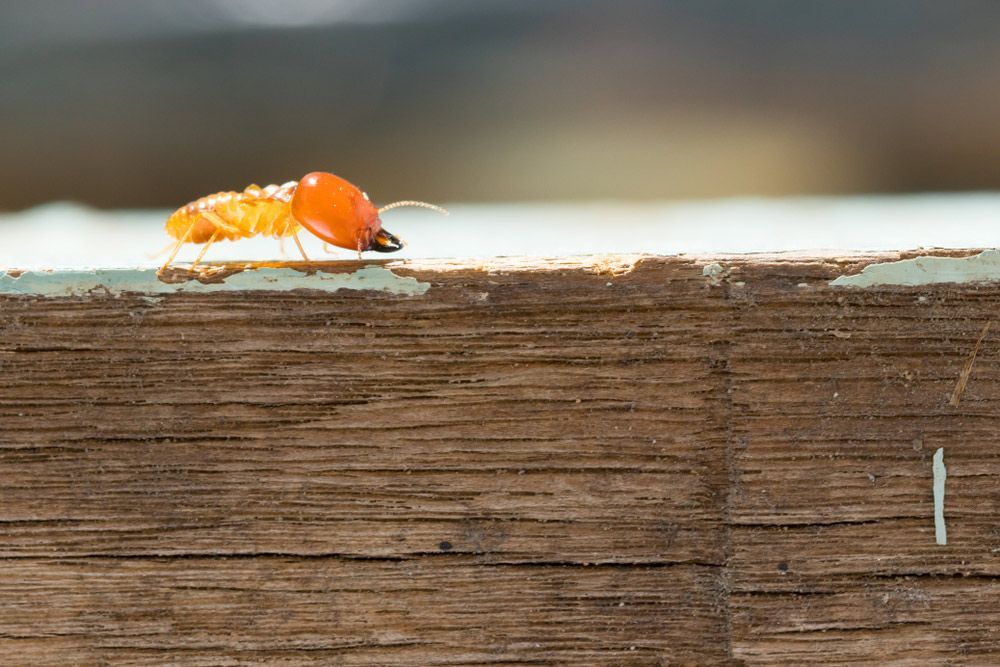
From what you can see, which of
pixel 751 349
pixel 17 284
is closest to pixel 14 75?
pixel 17 284

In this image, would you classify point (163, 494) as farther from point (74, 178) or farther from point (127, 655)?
point (74, 178)

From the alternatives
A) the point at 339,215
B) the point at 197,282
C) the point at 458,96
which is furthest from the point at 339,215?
the point at 458,96

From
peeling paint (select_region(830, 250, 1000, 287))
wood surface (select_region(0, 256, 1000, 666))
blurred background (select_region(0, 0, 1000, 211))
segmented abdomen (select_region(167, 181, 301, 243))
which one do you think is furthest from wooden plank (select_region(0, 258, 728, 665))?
blurred background (select_region(0, 0, 1000, 211))

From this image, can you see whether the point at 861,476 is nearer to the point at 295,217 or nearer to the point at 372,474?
the point at 372,474

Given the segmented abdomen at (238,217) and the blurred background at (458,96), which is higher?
the blurred background at (458,96)

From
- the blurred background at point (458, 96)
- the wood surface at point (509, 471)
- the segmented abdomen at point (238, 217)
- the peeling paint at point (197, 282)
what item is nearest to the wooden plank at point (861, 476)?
the wood surface at point (509, 471)

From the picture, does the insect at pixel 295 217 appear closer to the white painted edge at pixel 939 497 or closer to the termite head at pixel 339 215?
the termite head at pixel 339 215

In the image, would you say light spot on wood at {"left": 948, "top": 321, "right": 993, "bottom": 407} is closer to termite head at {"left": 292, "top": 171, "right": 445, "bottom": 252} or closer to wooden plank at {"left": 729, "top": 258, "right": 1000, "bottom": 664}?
wooden plank at {"left": 729, "top": 258, "right": 1000, "bottom": 664}
